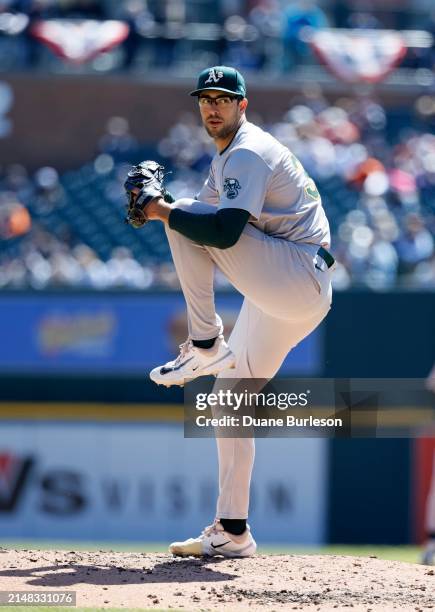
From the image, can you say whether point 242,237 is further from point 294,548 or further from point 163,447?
point 163,447

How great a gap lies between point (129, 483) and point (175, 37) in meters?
7.30

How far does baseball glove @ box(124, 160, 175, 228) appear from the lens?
→ 5.65 metres

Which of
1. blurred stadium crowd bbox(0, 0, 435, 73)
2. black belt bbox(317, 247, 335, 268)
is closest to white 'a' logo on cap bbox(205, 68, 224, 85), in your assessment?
black belt bbox(317, 247, 335, 268)

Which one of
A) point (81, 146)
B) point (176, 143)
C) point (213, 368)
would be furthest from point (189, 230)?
point (81, 146)

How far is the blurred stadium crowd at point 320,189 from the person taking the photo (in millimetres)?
13578

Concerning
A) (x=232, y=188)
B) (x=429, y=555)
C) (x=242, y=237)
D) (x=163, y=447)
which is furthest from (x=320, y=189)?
(x=232, y=188)

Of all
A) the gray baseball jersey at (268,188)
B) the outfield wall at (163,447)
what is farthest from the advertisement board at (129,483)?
the gray baseball jersey at (268,188)

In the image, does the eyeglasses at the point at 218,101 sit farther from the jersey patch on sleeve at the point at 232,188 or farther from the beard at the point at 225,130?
the jersey patch on sleeve at the point at 232,188

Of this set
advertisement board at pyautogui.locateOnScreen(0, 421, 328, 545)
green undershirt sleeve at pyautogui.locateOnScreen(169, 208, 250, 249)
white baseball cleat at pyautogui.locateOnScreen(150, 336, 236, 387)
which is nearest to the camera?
green undershirt sleeve at pyautogui.locateOnScreen(169, 208, 250, 249)

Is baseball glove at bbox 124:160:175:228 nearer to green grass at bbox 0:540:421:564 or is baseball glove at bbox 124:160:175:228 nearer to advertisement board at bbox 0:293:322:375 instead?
green grass at bbox 0:540:421:564

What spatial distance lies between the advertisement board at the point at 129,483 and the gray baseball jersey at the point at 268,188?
286 inches

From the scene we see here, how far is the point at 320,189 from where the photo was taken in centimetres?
1505

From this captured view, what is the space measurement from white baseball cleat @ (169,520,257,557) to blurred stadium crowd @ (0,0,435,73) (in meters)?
12.0

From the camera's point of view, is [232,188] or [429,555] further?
[429,555]
